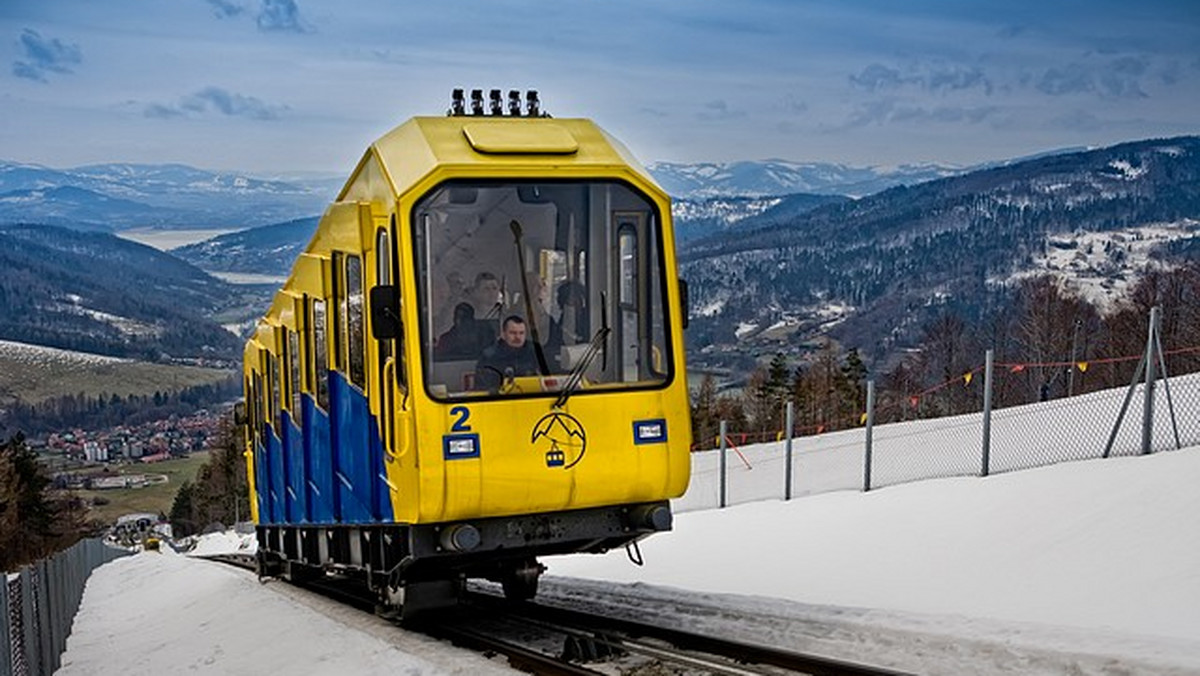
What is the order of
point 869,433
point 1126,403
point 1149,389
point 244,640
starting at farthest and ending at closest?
1. point 869,433
2. point 1126,403
3. point 1149,389
4. point 244,640

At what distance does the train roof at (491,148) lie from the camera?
32.9 feet

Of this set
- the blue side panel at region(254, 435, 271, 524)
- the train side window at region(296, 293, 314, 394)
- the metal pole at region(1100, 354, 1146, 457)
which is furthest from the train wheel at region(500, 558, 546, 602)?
the metal pole at region(1100, 354, 1146, 457)

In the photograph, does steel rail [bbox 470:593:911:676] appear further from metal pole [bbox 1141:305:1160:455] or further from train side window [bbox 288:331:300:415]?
metal pole [bbox 1141:305:1160:455]

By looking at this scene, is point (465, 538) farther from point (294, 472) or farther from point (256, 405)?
point (256, 405)

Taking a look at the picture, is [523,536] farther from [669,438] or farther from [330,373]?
[330,373]

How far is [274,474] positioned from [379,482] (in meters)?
7.05

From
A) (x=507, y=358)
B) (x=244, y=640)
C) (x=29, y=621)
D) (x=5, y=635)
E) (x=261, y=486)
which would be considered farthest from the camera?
(x=261, y=486)

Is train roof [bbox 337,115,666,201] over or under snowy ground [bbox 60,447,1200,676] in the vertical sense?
over

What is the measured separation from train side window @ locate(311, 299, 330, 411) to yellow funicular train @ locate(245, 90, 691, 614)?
1.28 meters

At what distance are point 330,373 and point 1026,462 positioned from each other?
427 inches

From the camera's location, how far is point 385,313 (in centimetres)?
968

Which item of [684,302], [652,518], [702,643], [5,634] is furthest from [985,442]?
[5,634]

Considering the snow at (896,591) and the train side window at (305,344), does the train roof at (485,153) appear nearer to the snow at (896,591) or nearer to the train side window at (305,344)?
the train side window at (305,344)

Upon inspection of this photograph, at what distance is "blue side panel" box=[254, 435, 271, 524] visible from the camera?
18.4m
